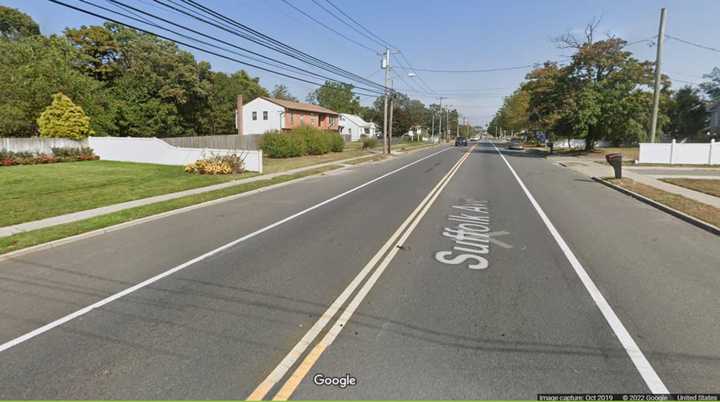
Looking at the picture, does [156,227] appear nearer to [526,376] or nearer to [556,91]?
[526,376]

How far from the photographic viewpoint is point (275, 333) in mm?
3848

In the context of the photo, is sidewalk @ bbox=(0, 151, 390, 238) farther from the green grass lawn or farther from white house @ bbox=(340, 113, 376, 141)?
white house @ bbox=(340, 113, 376, 141)

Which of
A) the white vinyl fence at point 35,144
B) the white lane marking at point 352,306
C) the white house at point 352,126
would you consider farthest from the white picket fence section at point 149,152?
the white house at point 352,126

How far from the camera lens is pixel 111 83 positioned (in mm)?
46219

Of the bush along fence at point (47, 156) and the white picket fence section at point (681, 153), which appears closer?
the bush along fence at point (47, 156)

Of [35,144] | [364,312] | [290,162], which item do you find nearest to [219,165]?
[290,162]

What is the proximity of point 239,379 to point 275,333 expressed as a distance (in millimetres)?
765

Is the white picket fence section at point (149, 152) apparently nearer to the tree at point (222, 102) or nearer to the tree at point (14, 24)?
the tree at point (222, 102)

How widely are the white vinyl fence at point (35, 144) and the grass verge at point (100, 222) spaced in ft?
58.9

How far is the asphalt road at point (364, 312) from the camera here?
3109mm

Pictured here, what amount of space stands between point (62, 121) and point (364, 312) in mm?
30577

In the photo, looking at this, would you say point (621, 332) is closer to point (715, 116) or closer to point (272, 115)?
point (272, 115)

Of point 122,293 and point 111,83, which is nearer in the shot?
point 122,293

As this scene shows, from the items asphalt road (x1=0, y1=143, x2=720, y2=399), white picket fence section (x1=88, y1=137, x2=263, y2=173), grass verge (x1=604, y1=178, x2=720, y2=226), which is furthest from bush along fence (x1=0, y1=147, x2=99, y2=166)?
grass verge (x1=604, y1=178, x2=720, y2=226)
